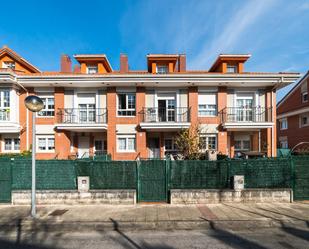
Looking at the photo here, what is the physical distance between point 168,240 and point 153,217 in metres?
1.28

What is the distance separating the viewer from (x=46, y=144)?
1465cm

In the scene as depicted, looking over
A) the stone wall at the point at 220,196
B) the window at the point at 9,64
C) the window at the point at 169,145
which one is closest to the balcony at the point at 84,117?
the window at the point at 169,145

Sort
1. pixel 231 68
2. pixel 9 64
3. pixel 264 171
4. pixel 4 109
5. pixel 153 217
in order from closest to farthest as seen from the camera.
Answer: pixel 153 217, pixel 264 171, pixel 4 109, pixel 9 64, pixel 231 68

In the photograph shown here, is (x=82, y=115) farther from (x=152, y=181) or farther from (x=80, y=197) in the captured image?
(x=152, y=181)

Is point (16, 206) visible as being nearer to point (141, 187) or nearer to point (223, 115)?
point (141, 187)

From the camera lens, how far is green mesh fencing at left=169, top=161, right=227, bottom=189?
7926 millimetres

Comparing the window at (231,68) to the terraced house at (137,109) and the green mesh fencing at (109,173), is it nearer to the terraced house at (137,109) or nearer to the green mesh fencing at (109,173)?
the terraced house at (137,109)

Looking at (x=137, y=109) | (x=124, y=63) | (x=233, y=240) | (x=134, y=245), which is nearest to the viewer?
(x=134, y=245)

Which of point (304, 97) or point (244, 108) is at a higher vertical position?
point (304, 97)

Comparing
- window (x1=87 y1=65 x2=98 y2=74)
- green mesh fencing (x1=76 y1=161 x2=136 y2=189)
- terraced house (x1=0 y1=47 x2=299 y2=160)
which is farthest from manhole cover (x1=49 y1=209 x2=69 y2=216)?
window (x1=87 y1=65 x2=98 y2=74)

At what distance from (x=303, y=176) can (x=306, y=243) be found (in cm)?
392

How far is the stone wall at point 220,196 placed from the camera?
7.61m

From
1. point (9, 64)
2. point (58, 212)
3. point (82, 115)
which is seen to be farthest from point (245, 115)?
point (9, 64)

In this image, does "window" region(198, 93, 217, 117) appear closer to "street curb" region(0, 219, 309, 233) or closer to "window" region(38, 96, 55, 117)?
"street curb" region(0, 219, 309, 233)
